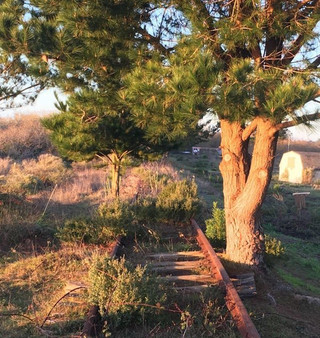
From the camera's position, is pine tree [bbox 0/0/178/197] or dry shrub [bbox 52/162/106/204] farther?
dry shrub [bbox 52/162/106/204]

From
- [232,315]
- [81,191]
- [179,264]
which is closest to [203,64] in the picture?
[232,315]

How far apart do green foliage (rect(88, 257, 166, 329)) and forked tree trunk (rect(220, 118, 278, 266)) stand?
260 cm

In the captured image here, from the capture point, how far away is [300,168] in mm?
45312

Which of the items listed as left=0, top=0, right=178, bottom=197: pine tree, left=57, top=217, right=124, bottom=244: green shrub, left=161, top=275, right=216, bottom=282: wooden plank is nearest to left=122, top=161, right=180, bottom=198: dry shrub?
left=57, top=217, right=124, bottom=244: green shrub

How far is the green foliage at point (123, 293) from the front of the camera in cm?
478

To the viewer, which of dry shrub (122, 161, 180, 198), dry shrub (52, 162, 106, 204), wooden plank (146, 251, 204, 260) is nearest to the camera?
wooden plank (146, 251, 204, 260)

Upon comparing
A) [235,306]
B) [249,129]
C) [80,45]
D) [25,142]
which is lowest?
[235,306]

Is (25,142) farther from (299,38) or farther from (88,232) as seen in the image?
(299,38)

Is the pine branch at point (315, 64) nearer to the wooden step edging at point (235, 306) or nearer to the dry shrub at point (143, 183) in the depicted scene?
the wooden step edging at point (235, 306)

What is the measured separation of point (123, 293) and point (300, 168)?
4336cm

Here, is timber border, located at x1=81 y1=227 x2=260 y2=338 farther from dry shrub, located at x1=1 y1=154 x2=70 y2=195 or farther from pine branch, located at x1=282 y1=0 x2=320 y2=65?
dry shrub, located at x1=1 y1=154 x2=70 y2=195

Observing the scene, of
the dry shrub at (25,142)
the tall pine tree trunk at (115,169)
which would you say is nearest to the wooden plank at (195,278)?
the tall pine tree trunk at (115,169)

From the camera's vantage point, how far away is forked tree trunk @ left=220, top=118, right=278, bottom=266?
7125 millimetres

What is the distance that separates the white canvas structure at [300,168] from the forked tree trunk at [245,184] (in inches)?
1521
